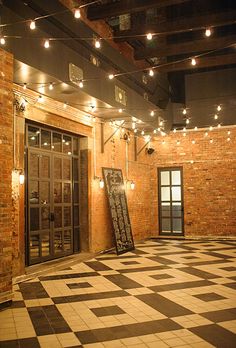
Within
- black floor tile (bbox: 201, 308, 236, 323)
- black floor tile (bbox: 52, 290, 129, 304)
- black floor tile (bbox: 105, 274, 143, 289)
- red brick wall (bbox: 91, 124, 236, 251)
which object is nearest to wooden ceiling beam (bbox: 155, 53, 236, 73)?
red brick wall (bbox: 91, 124, 236, 251)

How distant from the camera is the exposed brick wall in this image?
455 centimetres

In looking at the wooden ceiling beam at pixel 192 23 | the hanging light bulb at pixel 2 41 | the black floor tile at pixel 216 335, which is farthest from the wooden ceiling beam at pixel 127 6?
the black floor tile at pixel 216 335

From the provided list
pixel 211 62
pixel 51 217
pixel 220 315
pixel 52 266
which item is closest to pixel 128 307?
pixel 220 315

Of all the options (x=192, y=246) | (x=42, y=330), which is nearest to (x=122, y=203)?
(x=192, y=246)

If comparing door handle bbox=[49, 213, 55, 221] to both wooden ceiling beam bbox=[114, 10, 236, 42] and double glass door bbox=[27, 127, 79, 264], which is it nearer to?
double glass door bbox=[27, 127, 79, 264]

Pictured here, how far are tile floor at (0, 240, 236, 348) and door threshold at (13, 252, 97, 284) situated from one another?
0.14 m

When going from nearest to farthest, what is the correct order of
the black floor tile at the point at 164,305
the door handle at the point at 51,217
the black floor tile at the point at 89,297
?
the black floor tile at the point at 164,305, the black floor tile at the point at 89,297, the door handle at the point at 51,217

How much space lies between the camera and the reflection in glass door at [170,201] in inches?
447

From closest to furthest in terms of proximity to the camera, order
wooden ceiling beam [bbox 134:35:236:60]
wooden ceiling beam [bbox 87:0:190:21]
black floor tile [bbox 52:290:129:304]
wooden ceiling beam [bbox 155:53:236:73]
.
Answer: black floor tile [bbox 52:290:129:304] → wooden ceiling beam [bbox 87:0:190:21] → wooden ceiling beam [bbox 134:35:236:60] → wooden ceiling beam [bbox 155:53:236:73]

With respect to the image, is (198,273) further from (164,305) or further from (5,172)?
(5,172)

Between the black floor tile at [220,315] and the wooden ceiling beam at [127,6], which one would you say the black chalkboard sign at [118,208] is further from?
the black floor tile at [220,315]

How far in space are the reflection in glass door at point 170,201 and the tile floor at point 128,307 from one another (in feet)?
12.8

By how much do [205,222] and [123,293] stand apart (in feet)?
20.8

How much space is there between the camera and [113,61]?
809 centimetres
